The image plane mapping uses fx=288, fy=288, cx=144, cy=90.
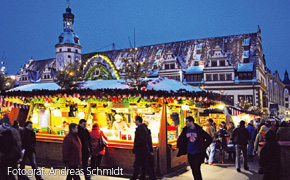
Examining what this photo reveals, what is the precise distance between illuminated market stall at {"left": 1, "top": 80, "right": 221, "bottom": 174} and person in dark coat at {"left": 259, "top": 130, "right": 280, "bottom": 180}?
14.5 feet

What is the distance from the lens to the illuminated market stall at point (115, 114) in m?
10.1

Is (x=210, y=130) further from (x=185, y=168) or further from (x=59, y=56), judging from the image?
(x=59, y=56)

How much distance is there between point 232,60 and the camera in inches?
1767

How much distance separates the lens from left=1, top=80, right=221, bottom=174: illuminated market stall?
10.1 meters

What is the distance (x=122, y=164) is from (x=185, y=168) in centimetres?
258

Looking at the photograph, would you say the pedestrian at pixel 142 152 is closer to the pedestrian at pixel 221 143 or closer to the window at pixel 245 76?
the pedestrian at pixel 221 143

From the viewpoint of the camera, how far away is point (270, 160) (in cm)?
562

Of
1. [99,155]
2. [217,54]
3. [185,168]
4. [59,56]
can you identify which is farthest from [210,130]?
[59,56]

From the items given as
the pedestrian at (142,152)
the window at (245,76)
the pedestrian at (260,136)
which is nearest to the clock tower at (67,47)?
the window at (245,76)

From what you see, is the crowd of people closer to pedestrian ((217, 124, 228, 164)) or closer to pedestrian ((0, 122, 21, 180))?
pedestrian ((0, 122, 21, 180))

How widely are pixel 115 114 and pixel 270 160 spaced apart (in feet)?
29.7

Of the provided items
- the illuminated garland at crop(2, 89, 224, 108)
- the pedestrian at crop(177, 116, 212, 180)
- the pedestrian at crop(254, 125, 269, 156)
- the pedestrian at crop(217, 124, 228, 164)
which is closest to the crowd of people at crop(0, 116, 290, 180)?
the pedestrian at crop(177, 116, 212, 180)

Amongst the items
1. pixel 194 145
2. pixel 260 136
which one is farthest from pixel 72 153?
pixel 260 136

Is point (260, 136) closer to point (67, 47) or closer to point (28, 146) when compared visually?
point (28, 146)
